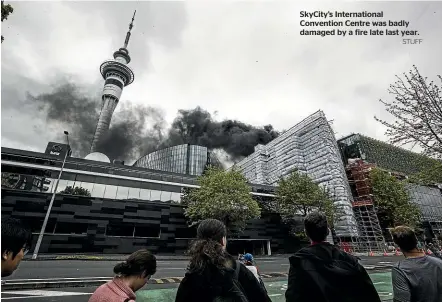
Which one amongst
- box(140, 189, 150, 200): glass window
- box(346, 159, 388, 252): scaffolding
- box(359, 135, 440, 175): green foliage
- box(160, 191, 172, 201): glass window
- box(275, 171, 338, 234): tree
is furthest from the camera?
box(359, 135, 440, 175): green foliage

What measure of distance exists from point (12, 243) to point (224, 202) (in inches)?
951

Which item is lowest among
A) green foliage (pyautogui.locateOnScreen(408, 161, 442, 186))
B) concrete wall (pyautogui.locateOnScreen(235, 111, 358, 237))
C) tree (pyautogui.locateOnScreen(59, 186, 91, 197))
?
green foliage (pyautogui.locateOnScreen(408, 161, 442, 186))

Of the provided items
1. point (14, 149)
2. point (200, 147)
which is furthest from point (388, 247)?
point (200, 147)

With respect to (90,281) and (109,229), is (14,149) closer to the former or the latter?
(109,229)

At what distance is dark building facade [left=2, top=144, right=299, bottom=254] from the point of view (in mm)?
23812

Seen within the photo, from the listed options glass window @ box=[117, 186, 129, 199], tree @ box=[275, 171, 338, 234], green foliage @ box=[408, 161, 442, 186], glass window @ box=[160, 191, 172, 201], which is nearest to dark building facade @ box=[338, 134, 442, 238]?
tree @ box=[275, 171, 338, 234]

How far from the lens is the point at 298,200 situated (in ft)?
102

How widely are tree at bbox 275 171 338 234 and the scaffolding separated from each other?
8.47 metres

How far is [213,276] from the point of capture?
238cm

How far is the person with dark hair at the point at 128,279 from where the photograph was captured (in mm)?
2236

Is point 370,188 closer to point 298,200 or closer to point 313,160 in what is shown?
point 313,160

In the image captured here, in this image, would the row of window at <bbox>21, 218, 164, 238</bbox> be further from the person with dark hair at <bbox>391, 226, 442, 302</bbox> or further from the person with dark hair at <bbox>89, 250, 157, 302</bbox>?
the person with dark hair at <bbox>391, 226, 442, 302</bbox>

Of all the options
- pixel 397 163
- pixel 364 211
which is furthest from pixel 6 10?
pixel 397 163

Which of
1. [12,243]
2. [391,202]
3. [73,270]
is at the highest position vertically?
[391,202]
